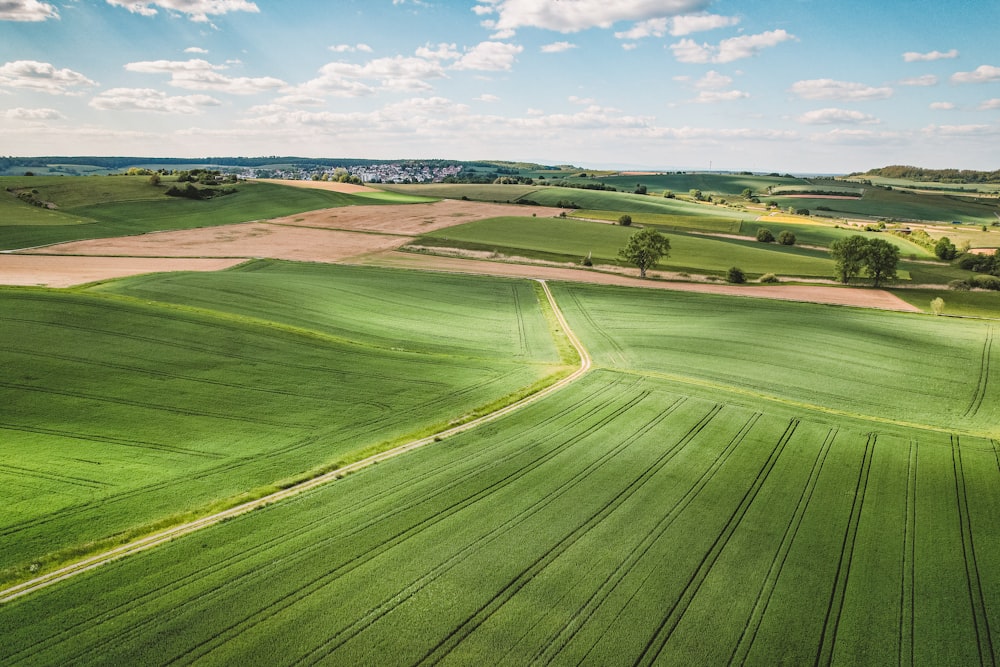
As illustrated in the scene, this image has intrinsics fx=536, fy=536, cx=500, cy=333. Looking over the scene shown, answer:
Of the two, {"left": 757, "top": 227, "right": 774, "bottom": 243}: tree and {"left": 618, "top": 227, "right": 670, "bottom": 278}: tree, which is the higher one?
{"left": 757, "top": 227, "right": 774, "bottom": 243}: tree

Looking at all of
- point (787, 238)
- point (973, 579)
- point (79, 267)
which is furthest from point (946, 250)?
point (79, 267)

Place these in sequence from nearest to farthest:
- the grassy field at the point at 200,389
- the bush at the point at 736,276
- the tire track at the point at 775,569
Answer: the tire track at the point at 775,569 → the grassy field at the point at 200,389 → the bush at the point at 736,276

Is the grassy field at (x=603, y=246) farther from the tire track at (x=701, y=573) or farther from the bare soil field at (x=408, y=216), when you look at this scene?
the tire track at (x=701, y=573)

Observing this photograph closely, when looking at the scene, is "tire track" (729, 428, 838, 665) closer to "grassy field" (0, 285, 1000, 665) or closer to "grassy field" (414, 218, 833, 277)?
"grassy field" (0, 285, 1000, 665)

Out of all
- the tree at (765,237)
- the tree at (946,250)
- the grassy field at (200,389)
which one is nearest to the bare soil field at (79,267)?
the grassy field at (200,389)

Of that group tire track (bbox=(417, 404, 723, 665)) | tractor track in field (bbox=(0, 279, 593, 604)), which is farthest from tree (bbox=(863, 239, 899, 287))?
tire track (bbox=(417, 404, 723, 665))

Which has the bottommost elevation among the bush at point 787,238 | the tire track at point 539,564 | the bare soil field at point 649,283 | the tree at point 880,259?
the tire track at point 539,564

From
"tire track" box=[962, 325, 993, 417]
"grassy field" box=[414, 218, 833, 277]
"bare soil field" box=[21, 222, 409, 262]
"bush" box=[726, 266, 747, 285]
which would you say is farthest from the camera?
"grassy field" box=[414, 218, 833, 277]
